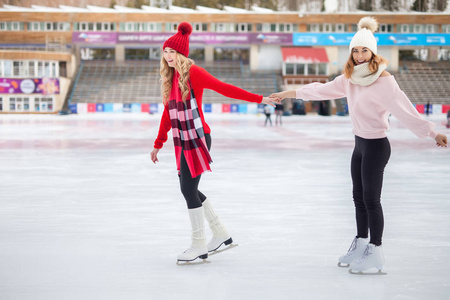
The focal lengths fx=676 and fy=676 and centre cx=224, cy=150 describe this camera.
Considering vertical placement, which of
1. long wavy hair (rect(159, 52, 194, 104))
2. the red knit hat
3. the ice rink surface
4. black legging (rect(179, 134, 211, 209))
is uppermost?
the red knit hat

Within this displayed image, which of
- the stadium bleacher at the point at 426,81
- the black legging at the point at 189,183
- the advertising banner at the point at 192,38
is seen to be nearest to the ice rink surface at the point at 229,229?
the black legging at the point at 189,183

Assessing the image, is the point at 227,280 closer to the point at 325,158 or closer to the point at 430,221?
the point at 430,221

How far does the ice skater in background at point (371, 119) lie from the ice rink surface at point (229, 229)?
9.5 inches

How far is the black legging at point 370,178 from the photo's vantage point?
4.74m

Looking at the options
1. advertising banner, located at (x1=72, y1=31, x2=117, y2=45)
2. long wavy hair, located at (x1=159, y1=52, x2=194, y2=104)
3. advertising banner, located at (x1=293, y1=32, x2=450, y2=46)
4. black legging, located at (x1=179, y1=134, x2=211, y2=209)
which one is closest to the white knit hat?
long wavy hair, located at (x1=159, y1=52, x2=194, y2=104)

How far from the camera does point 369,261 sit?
4.71 metres

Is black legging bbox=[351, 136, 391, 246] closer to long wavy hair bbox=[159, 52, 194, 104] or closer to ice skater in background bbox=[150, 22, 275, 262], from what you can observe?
ice skater in background bbox=[150, 22, 275, 262]

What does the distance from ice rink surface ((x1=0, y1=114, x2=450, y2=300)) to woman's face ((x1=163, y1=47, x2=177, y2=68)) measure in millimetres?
1489

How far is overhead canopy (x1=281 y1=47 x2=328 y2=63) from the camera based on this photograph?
66062mm

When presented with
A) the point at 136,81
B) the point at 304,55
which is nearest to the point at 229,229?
the point at 136,81

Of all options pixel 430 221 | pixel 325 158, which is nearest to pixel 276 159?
pixel 325 158

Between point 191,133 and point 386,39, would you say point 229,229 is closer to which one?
point 191,133

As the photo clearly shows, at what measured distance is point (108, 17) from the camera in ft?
228

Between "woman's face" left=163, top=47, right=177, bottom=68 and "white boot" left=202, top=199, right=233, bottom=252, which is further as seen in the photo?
"white boot" left=202, top=199, right=233, bottom=252
